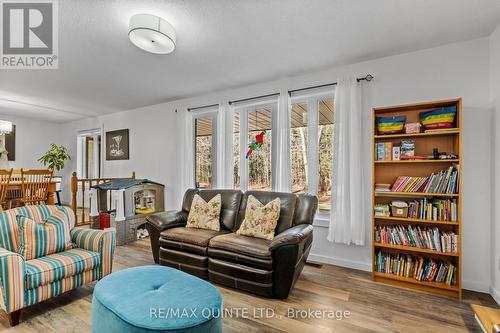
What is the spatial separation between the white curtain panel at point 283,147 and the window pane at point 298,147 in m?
0.11

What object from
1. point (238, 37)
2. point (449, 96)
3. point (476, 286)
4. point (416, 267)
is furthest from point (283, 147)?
point (476, 286)

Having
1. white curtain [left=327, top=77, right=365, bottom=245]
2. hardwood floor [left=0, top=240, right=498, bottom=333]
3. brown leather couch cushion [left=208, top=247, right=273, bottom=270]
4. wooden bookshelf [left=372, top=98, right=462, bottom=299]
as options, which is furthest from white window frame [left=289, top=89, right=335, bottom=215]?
brown leather couch cushion [left=208, top=247, right=273, bottom=270]

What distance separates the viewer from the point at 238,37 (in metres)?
2.44

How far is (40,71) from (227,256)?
3.48 metres

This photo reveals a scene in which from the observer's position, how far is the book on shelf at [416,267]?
7.85ft

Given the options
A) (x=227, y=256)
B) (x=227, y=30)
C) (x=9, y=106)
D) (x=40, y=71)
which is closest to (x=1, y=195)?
(x=40, y=71)

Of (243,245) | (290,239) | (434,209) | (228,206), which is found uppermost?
(434,209)

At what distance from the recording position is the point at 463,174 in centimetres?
252

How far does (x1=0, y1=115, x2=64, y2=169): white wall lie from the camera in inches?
236

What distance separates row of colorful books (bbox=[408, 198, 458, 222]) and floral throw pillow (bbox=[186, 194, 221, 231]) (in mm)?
2210

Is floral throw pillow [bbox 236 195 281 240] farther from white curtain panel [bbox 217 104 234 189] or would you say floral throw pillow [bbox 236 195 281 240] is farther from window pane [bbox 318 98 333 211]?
white curtain panel [bbox 217 104 234 189]

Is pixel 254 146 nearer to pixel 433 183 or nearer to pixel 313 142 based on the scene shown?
pixel 313 142

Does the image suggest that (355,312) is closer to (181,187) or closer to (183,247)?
(183,247)

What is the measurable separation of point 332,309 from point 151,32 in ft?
9.37
